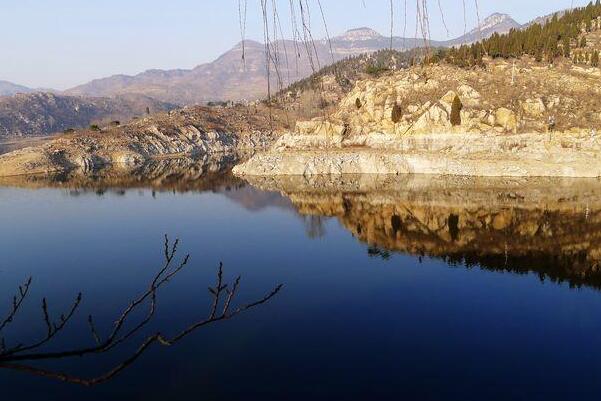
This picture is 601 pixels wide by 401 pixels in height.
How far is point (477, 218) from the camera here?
54625mm

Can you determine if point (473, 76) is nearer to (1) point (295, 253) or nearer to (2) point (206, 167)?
(1) point (295, 253)

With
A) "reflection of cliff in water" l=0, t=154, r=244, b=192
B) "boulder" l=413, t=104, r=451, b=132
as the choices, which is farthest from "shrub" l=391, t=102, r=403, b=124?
"reflection of cliff in water" l=0, t=154, r=244, b=192

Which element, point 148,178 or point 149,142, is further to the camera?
point 149,142

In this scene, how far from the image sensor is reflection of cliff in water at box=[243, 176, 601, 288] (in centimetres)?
4094

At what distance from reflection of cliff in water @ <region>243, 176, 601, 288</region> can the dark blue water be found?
0.34 m

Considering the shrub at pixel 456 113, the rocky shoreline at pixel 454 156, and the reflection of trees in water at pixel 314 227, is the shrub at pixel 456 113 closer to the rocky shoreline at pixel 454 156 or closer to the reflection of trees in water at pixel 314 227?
the rocky shoreline at pixel 454 156

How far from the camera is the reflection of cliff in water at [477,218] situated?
134ft

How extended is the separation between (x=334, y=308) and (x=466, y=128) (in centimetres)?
6194

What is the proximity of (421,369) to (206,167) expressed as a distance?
355ft

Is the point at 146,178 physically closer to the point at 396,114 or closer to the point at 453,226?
the point at 396,114

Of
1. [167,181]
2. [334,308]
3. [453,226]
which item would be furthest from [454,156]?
[167,181]

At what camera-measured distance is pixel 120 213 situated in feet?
235

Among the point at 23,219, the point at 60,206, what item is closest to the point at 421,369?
the point at 23,219

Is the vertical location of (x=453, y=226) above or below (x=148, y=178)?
below
